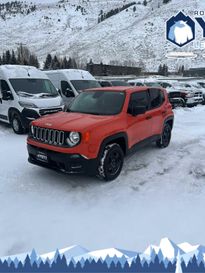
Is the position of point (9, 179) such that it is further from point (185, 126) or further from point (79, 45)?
point (79, 45)

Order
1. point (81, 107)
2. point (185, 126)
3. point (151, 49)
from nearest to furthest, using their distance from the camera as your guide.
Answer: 1. point (81, 107)
2. point (185, 126)
3. point (151, 49)

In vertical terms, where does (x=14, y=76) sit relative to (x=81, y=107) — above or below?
above

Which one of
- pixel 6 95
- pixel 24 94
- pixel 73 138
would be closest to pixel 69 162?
pixel 73 138

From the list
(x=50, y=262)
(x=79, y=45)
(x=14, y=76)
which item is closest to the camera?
(x=50, y=262)

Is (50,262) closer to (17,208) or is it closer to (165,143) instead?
(17,208)

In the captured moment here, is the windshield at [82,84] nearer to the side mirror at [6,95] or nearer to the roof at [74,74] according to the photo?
the roof at [74,74]

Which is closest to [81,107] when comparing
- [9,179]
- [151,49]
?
[9,179]

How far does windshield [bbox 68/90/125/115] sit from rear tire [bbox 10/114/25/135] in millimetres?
4050

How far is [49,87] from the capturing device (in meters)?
11.8

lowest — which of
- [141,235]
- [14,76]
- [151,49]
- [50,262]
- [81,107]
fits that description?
[141,235]

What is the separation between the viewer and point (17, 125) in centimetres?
1076

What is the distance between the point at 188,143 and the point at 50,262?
653 cm

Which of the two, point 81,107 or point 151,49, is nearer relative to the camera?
point 81,107

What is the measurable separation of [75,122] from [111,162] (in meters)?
1.05
